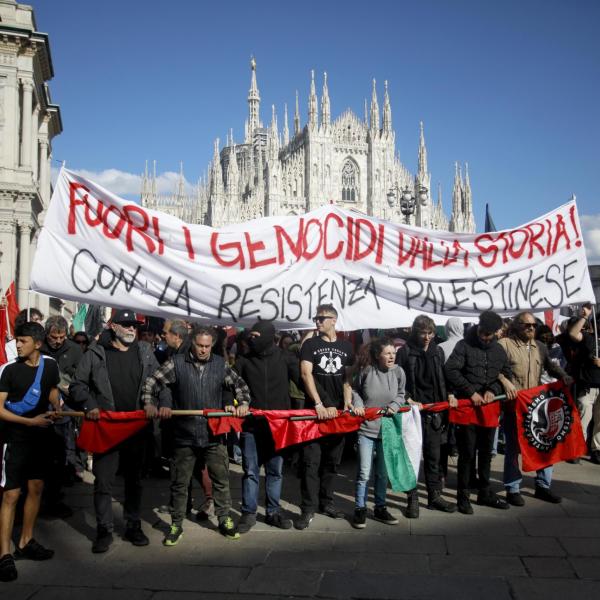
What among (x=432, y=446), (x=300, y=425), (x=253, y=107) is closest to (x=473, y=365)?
(x=432, y=446)

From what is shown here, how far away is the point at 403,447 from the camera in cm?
583

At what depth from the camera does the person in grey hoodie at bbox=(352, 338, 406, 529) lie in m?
5.77

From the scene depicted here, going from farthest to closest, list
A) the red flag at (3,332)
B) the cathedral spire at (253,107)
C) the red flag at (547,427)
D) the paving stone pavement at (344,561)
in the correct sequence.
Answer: the cathedral spire at (253,107), the red flag at (3,332), the red flag at (547,427), the paving stone pavement at (344,561)

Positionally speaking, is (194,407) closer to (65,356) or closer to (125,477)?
(125,477)

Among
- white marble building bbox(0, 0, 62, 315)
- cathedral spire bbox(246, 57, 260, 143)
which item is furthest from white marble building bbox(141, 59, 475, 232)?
white marble building bbox(0, 0, 62, 315)

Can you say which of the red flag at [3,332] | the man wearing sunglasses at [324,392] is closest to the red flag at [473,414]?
the man wearing sunglasses at [324,392]

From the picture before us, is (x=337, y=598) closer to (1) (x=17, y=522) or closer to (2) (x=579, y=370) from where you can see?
(1) (x=17, y=522)

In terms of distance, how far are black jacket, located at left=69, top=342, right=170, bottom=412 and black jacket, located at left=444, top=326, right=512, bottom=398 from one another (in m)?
2.46

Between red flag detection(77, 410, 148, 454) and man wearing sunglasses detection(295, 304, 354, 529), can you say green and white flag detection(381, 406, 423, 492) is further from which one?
red flag detection(77, 410, 148, 454)

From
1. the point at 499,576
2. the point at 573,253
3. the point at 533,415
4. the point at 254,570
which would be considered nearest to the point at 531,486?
the point at 533,415

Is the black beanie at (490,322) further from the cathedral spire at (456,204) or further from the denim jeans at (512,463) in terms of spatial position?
the cathedral spire at (456,204)

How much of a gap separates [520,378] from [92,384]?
375 cm

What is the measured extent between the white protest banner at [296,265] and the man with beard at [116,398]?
0.31m

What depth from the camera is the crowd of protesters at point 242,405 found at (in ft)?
16.0
